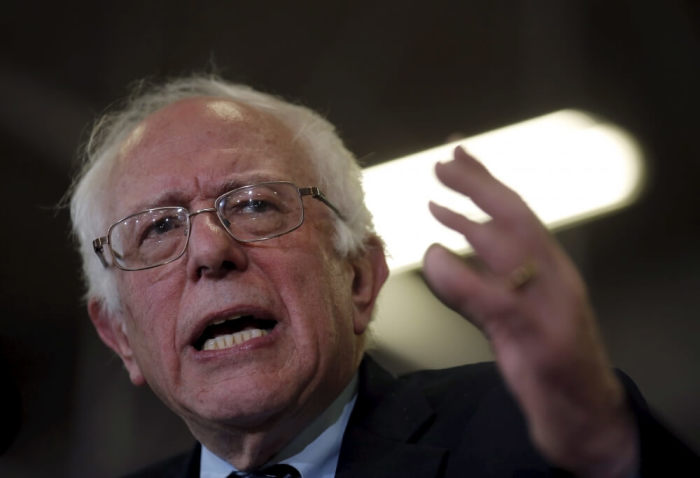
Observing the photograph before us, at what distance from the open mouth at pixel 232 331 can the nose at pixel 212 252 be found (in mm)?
96

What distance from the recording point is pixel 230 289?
4.60 ft

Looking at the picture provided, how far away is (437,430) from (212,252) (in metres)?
0.56

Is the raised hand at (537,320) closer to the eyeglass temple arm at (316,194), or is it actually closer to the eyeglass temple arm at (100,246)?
the eyeglass temple arm at (316,194)

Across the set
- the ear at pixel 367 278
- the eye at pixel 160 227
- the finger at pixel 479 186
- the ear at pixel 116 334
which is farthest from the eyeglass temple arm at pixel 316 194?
the finger at pixel 479 186

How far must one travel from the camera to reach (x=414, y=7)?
222 centimetres

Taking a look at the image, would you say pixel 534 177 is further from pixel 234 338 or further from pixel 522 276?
pixel 522 276

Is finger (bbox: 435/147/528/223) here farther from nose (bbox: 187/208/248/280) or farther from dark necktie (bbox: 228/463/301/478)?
dark necktie (bbox: 228/463/301/478)

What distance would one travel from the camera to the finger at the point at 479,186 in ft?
2.86

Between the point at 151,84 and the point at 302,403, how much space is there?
4.09 ft

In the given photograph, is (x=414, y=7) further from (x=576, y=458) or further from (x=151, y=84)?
(x=576, y=458)

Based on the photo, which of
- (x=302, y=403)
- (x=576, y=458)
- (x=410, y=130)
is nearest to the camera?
(x=576, y=458)

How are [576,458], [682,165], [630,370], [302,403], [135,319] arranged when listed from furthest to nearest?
1. [682,165]
2. [630,370]
3. [135,319]
4. [302,403]
5. [576,458]

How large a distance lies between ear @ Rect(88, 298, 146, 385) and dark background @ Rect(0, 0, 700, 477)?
0.62m

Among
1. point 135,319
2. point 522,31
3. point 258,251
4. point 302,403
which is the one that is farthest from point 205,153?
point 522,31
